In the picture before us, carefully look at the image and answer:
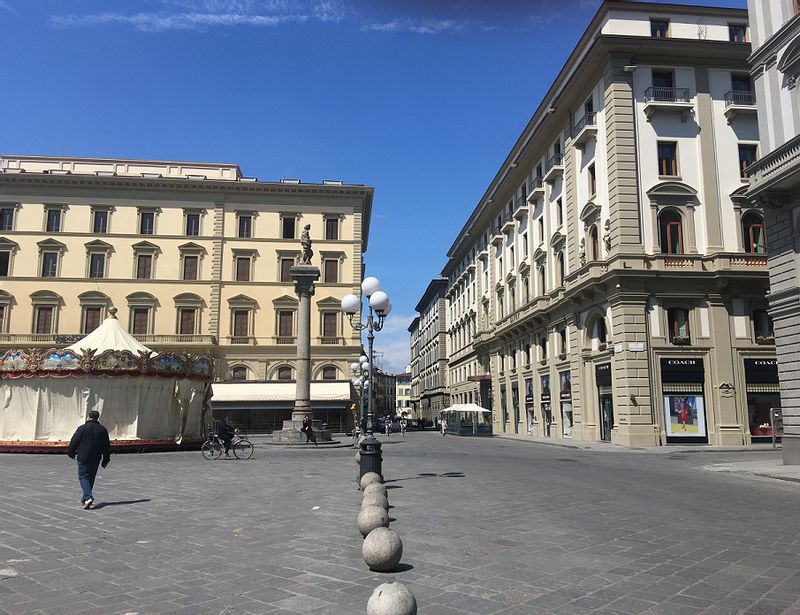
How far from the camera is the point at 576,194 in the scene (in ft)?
110

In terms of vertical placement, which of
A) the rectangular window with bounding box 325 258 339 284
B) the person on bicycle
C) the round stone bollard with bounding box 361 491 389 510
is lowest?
the round stone bollard with bounding box 361 491 389 510

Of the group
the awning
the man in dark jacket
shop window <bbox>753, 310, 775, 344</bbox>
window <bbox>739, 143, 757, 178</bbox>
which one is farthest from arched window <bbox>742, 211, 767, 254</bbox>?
the man in dark jacket

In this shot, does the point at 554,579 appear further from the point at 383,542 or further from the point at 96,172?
the point at 96,172

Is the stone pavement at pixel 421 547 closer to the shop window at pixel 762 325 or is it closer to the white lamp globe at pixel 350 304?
the white lamp globe at pixel 350 304

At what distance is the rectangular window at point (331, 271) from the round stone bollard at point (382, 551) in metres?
43.5

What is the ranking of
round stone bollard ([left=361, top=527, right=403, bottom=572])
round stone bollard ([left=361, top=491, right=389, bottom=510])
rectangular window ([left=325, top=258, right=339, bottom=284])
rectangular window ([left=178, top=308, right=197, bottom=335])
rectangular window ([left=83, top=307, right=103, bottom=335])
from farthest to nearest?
rectangular window ([left=325, top=258, right=339, bottom=284]), rectangular window ([left=178, top=308, right=197, bottom=335]), rectangular window ([left=83, top=307, right=103, bottom=335]), round stone bollard ([left=361, top=491, right=389, bottom=510]), round stone bollard ([left=361, top=527, right=403, bottom=572])

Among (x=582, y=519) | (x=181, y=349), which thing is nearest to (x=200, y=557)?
(x=582, y=519)

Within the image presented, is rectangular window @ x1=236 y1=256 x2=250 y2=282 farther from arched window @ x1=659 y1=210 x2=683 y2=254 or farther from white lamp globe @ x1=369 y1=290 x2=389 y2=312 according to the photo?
white lamp globe @ x1=369 y1=290 x2=389 y2=312

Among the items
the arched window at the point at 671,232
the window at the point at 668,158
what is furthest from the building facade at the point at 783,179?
the window at the point at 668,158

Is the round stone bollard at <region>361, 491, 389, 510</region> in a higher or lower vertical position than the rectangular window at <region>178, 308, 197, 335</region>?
lower

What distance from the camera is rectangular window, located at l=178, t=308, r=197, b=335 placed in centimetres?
4759

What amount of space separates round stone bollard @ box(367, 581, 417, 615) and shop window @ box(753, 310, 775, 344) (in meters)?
28.4

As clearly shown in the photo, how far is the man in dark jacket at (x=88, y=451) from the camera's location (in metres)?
10.3

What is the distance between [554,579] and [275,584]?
2601mm
